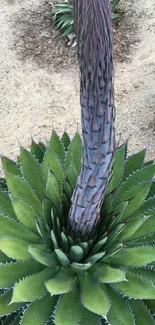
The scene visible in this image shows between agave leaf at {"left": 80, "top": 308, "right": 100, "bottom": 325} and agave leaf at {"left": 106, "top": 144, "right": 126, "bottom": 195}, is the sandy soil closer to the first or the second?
agave leaf at {"left": 106, "top": 144, "right": 126, "bottom": 195}

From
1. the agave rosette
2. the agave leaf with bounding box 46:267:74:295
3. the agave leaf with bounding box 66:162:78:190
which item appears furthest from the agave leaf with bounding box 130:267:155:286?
the agave leaf with bounding box 66:162:78:190

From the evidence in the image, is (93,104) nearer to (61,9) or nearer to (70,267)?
(70,267)

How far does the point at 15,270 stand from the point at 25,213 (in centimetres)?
29

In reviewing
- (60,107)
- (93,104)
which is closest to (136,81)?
(60,107)

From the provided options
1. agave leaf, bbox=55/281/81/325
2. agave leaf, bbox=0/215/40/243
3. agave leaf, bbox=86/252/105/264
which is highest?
agave leaf, bbox=0/215/40/243

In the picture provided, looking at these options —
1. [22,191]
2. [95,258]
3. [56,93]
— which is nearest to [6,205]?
[22,191]

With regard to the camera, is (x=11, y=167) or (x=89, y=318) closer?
(x=89, y=318)

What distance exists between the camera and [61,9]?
5.64 meters

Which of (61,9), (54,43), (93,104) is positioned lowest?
(93,104)

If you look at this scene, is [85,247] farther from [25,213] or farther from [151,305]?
[151,305]

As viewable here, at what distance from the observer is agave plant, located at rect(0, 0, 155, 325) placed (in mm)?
2354

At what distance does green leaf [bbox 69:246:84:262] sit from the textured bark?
0.14 m

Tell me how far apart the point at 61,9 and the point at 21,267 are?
3857 millimetres

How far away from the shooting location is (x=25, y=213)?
2.56 metres
